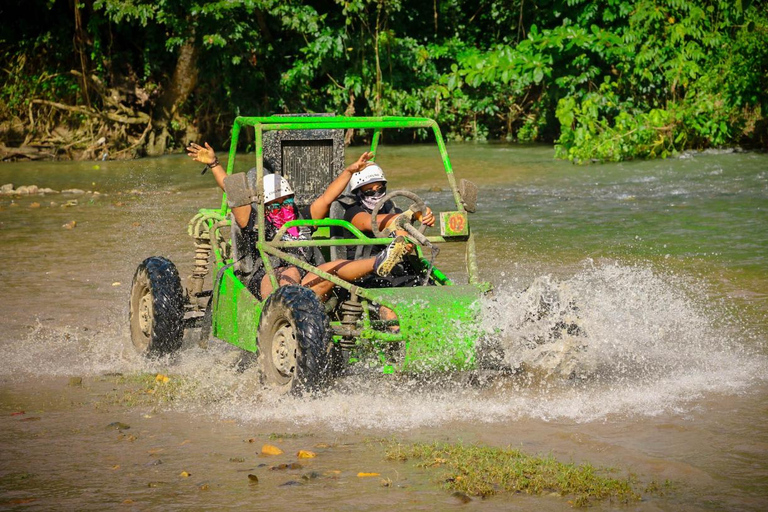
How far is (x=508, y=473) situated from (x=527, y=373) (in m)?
1.65

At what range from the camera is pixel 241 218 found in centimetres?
702

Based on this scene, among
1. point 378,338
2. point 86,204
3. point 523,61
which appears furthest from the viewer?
point 523,61

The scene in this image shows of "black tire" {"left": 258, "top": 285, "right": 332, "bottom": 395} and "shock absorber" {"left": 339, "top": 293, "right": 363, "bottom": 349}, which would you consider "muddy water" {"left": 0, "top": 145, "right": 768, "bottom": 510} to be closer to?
"black tire" {"left": 258, "top": 285, "right": 332, "bottom": 395}

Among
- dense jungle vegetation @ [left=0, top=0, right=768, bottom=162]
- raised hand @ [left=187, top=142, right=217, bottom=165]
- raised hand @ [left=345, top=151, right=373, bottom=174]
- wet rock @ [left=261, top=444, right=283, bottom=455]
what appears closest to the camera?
wet rock @ [left=261, top=444, right=283, bottom=455]

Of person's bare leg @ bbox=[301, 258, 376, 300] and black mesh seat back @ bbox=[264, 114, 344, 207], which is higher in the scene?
black mesh seat back @ bbox=[264, 114, 344, 207]

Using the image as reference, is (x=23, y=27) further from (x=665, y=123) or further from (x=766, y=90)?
(x=766, y=90)

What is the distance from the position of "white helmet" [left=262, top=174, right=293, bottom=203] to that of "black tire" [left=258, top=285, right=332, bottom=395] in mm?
1040

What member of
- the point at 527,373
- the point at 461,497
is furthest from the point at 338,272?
the point at 461,497

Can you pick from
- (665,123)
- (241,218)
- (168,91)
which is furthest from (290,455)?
(168,91)

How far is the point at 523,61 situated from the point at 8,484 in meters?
16.2

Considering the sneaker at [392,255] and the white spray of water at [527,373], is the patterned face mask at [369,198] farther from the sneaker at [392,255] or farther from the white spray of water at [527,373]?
the white spray of water at [527,373]

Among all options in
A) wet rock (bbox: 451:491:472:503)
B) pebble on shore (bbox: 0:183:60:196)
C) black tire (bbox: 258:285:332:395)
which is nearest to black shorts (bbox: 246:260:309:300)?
black tire (bbox: 258:285:332:395)

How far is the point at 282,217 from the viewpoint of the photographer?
23.4 feet

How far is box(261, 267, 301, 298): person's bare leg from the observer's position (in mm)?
6754
